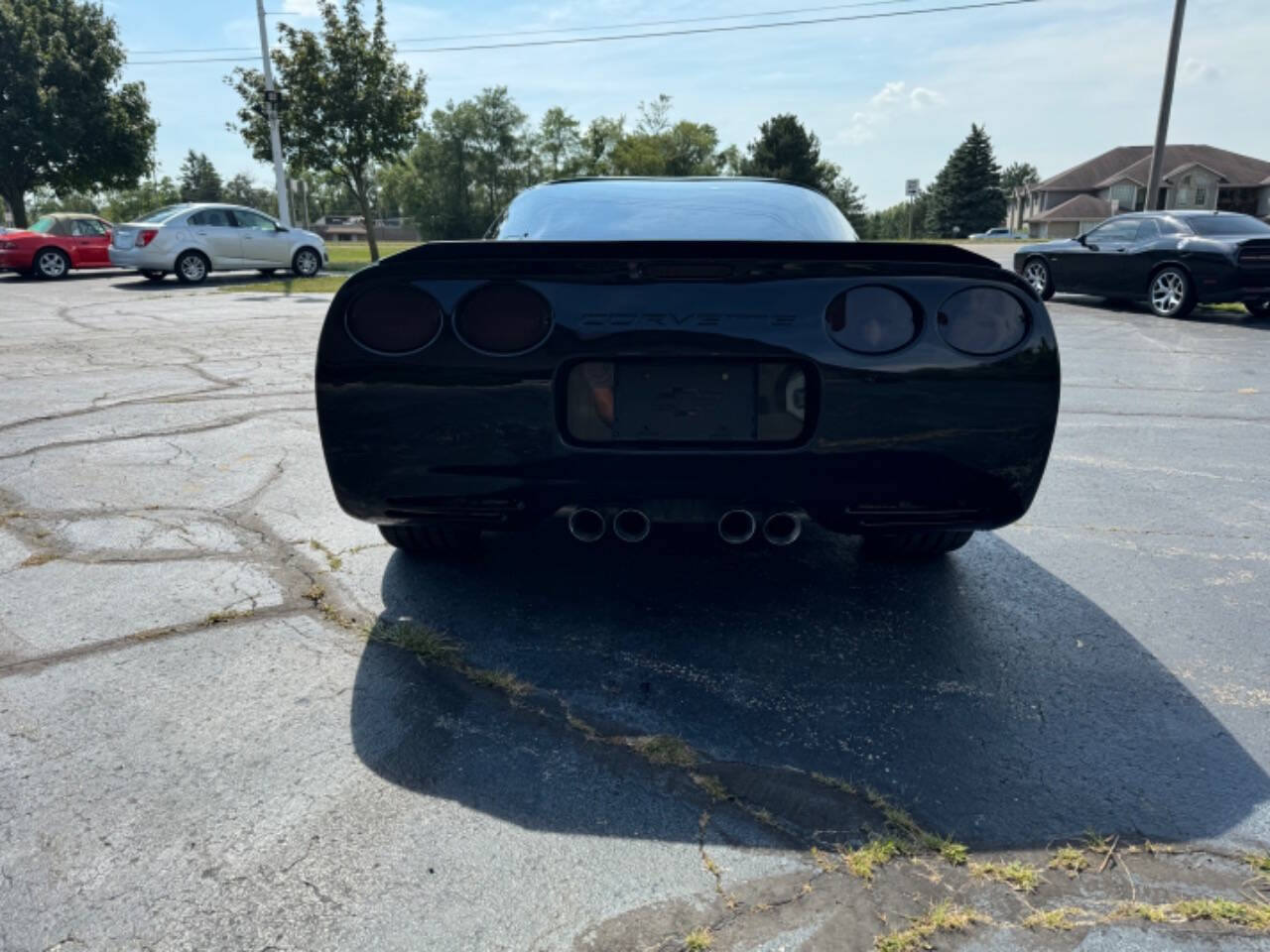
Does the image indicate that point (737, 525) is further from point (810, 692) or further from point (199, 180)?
point (199, 180)

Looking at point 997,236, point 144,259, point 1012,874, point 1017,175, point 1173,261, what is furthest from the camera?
point 1017,175

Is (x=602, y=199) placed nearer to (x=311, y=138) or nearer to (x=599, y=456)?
(x=599, y=456)

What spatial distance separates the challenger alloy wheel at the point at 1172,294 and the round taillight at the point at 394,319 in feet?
40.1

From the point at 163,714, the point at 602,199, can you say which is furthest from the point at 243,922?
the point at 602,199

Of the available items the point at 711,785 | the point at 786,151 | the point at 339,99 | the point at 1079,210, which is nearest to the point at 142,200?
the point at 786,151

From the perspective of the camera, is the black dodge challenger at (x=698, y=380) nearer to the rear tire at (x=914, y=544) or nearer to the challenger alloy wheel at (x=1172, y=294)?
the rear tire at (x=914, y=544)

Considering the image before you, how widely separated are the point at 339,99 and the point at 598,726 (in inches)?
1007

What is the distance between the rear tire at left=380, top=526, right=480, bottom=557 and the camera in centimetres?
288

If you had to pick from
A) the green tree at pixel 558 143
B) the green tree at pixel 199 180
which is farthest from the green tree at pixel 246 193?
the green tree at pixel 558 143

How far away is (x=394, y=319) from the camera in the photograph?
2367 millimetres

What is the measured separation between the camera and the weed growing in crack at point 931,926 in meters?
1.48

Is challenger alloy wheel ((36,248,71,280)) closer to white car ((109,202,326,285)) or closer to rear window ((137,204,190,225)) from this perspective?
white car ((109,202,326,285))

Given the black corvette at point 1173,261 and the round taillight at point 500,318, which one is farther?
the black corvette at point 1173,261

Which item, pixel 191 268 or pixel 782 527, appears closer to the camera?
pixel 782 527
